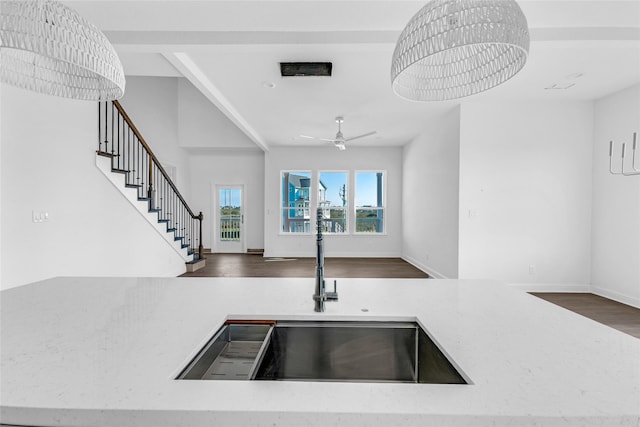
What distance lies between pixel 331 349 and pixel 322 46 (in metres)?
2.68

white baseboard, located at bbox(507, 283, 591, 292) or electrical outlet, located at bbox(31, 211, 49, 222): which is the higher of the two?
electrical outlet, located at bbox(31, 211, 49, 222)

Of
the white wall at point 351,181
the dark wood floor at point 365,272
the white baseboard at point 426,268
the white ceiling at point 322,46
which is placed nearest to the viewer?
the white ceiling at point 322,46

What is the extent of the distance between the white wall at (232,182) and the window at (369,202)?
8.70ft

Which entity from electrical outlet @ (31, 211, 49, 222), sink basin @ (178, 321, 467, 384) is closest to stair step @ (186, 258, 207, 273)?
electrical outlet @ (31, 211, 49, 222)

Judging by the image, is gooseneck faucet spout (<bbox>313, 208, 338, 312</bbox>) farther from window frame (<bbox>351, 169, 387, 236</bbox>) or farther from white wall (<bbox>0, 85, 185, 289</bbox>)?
window frame (<bbox>351, 169, 387, 236</bbox>)

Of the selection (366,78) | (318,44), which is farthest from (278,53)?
(366,78)

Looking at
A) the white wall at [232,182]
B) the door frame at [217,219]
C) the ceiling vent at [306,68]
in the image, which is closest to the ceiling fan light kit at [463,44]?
the ceiling vent at [306,68]

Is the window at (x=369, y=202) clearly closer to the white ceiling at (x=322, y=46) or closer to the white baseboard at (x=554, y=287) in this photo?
Answer: the white ceiling at (x=322, y=46)

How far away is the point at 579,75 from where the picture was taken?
144 inches

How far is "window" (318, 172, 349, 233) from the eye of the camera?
26.7 ft

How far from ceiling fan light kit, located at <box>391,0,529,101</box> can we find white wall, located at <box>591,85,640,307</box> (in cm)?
419

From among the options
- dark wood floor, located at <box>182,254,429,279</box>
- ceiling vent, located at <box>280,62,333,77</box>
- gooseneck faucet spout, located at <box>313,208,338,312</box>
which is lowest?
dark wood floor, located at <box>182,254,429,279</box>

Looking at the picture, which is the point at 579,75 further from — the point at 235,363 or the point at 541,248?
the point at 235,363

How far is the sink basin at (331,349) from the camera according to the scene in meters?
1.12
